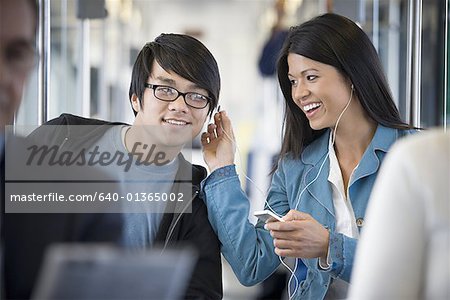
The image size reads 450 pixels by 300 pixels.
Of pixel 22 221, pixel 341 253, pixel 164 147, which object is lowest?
pixel 341 253

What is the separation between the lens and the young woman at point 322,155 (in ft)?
6.68

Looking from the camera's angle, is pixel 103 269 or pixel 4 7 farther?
pixel 4 7

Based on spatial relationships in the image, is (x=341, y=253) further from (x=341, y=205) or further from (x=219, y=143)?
(x=219, y=143)

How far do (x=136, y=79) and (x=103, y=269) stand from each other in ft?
3.17

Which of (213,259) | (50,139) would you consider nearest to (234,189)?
(213,259)

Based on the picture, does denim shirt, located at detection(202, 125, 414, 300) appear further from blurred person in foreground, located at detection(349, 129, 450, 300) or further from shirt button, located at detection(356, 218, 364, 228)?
blurred person in foreground, located at detection(349, 129, 450, 300)

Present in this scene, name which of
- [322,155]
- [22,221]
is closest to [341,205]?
[322,155]

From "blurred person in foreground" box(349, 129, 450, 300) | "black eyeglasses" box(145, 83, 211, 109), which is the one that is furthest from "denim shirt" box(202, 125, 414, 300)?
"blurred person in foreground" box(349, 129, 450, 300)

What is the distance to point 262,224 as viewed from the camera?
2117mm

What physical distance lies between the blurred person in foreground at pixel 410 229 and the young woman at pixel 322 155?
86cm

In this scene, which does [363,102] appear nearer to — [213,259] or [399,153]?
[213,259]

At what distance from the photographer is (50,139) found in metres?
1.98

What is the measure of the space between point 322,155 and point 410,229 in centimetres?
108

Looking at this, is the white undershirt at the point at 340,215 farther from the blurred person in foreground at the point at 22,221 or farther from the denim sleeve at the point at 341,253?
the blurred person in foreground at the point at 22,221
